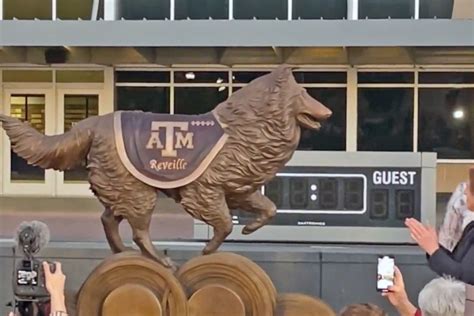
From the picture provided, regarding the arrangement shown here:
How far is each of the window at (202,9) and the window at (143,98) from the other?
6.06 feet

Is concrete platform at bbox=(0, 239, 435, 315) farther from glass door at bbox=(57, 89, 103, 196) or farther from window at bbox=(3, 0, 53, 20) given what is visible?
window at bbox=(3, 0, 53, 20)

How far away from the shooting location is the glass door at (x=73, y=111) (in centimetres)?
1909

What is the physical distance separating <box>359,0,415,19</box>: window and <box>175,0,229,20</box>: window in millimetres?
3102

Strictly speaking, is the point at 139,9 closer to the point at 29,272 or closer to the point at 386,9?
the point at 386,9

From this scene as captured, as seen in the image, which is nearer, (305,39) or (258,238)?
(258,238)

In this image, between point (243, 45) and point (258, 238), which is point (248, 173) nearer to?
point (258, 238)

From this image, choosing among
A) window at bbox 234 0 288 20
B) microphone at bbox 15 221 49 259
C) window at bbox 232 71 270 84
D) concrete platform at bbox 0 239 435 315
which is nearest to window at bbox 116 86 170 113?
window at bbox 232 71 270 84

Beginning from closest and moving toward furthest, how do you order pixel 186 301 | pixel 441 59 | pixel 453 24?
pixel 186 301
pixel 453 24
pixel 441 59

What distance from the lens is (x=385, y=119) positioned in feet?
60.4

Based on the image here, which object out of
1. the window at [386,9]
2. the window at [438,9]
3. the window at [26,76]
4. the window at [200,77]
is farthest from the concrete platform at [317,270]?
the window at [26,76]

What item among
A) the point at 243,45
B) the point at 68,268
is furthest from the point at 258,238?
the point at 243,45

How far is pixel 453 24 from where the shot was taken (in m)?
16.5

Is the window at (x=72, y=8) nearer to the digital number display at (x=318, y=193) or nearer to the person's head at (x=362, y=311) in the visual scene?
the digital number display at (x=318, y=193)

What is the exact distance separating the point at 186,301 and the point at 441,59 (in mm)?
14942
